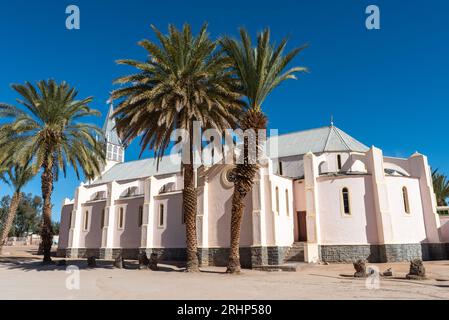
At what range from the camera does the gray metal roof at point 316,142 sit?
31219 millimetres

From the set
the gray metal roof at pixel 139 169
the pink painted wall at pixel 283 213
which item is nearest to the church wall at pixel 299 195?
the pink painted wall at pixel 283 213

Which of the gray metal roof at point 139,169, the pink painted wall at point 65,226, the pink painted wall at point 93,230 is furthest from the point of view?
the pink painted wall at point 65,226

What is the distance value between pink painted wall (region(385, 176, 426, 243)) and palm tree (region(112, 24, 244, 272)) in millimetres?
14346

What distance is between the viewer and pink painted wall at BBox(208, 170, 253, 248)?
2486 cm

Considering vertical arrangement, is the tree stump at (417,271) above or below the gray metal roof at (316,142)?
below

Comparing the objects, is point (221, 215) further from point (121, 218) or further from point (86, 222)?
point (86, 222)

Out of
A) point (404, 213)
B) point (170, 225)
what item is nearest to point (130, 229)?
point (170, 225)

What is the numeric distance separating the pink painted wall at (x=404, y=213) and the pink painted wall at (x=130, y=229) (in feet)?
73.5

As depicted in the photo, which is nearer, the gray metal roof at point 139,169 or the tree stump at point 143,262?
the tree stump at point 143,262

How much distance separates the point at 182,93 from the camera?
1903 cm

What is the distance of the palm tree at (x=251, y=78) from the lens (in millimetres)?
18844

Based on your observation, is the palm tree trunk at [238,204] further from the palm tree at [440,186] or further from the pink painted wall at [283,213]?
the palm tree at [440,186]

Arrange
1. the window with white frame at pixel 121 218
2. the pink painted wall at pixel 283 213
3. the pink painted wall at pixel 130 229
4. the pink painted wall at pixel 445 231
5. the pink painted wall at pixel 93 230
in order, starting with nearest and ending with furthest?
1. the pink painted wall at pixel 283 213
2. the pink painted wall at pixel 445 231
3. the pink painted wall at pixel 130 229
4. the window with white frame at pixel 121 218
5. the pink painted wall at pixel 93 230

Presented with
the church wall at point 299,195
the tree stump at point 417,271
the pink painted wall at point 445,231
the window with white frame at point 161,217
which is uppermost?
the church wall at point 299,195
